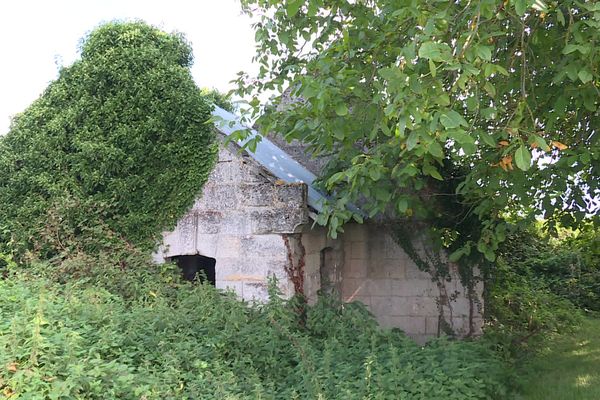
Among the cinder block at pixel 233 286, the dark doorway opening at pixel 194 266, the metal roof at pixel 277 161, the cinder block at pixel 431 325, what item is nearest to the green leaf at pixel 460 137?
the metal roof at pixel 277 161

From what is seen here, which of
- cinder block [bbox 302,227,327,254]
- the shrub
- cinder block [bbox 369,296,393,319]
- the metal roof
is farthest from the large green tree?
the shrub

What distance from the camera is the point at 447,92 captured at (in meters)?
4.50

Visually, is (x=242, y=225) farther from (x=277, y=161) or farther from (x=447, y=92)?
(x=447, y=92)

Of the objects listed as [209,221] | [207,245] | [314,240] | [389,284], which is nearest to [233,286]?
[207,245]

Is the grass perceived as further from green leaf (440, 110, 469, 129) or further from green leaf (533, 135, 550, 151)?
green leaf (440, 110, 469, 129)

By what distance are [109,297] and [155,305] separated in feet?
1.85

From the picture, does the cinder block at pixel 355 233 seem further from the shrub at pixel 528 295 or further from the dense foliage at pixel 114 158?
the dense foliage at pixel 114 158

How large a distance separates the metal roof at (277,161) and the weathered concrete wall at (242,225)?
272mm

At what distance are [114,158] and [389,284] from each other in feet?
14.9

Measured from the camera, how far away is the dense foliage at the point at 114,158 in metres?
7.34

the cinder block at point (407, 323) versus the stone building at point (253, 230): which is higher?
the stone building at point (253, 230)

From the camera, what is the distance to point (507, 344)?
803 centimetres

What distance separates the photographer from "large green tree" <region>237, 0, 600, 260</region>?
3.90m

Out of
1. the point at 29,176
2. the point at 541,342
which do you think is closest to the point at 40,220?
the point at 29,176
